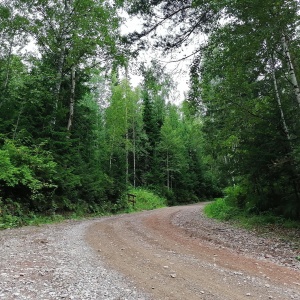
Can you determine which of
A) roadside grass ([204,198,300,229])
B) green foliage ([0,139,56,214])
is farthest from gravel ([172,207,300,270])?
green foliage ([0,139,56,214])

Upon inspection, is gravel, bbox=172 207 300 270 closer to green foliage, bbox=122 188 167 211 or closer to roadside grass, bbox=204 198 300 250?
roadside grass, bbox=204 198 300 250

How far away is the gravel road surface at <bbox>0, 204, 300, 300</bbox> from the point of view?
3.79 metres

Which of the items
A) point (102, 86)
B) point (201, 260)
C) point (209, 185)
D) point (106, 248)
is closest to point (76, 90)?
point (106, 248)

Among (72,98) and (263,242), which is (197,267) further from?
(72,98)

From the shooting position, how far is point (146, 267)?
Answer: 4988 millimetres

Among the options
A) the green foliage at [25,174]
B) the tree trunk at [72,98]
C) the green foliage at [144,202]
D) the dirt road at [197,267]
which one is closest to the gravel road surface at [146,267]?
the dirt road at [197,267]

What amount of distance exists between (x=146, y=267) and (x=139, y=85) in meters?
6.50

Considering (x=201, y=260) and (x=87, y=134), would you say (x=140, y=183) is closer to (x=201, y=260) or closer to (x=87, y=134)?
(x=87, y=134)

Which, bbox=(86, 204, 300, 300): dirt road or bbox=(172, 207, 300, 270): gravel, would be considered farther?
bbox=(172, 207, 300, 270): gravel

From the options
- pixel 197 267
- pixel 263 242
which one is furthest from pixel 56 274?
pixel 263 242

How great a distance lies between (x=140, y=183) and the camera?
31.7 meters

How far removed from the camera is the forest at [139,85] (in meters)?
7.44

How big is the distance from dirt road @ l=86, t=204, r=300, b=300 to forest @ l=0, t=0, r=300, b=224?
376cm

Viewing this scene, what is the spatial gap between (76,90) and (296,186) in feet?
47.4
